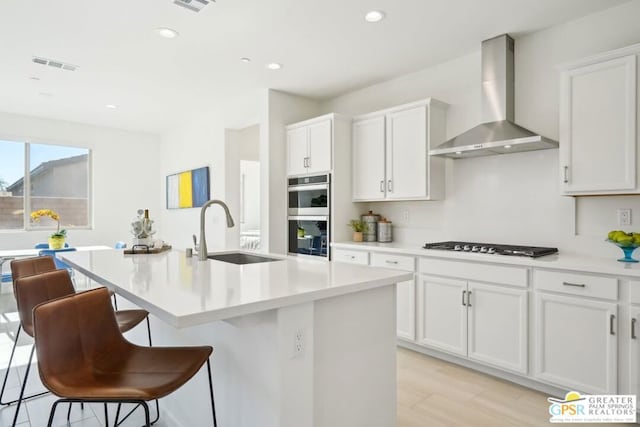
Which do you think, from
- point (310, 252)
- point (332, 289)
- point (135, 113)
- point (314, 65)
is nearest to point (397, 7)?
point (314, 65)

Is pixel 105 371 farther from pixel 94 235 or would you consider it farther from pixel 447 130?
pixel 94 235

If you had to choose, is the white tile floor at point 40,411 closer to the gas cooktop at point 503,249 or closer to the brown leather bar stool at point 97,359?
the brown leather bar stool at point 97,359

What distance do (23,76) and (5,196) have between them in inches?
102

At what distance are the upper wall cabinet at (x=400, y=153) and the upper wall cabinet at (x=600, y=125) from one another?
107 centimetres

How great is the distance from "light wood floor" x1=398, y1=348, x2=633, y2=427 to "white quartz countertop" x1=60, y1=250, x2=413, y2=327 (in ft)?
3.40

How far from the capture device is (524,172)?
309cm

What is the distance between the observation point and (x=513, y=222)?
316 centimetres

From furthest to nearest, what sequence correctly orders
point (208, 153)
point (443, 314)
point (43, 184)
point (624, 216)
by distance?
point (43, 184) → point (208, 153) → point (443, 314) → point (624, 216)

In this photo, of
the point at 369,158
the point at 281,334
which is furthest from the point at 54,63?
the point at 281,334

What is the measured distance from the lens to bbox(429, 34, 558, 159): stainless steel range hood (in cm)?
292

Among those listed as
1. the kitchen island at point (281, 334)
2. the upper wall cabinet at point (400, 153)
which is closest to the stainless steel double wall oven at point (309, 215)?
the upper wall cabinet at point (400, 153)

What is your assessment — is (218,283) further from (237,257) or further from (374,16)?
(374,16)

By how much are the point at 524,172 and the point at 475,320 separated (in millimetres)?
1256

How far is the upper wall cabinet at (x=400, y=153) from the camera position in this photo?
3.45 m
